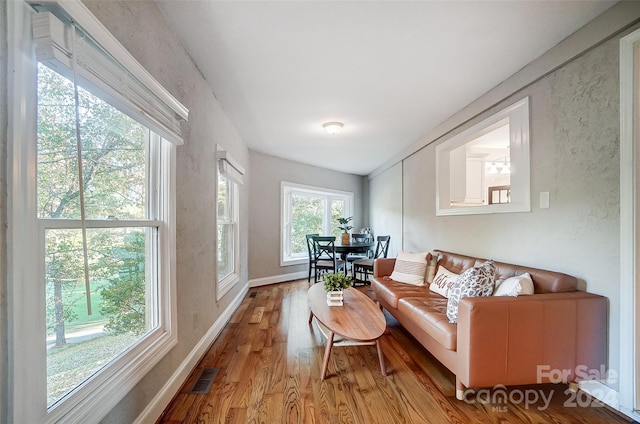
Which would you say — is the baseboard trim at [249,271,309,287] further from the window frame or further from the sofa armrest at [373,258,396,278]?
the sofa armrest at [373,258,396,278]

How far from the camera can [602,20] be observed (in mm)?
1599

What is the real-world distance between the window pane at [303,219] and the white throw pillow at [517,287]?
3.99 m

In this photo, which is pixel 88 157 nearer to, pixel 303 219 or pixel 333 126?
pixel 333 126

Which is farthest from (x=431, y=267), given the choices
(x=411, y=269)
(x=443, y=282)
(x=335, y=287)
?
(x=335, y=287)

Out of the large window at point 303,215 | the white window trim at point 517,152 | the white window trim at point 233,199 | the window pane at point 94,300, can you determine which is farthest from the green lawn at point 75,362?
the large window at point 303,215

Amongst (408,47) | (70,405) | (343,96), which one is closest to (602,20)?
(408,47)

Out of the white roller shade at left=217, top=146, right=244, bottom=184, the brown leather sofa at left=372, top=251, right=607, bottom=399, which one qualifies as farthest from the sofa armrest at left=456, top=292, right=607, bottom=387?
the white roller shade at left=217, top=146, right=244, bottom=184

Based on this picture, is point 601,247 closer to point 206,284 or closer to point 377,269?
point 377,269

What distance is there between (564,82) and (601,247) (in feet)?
3.91

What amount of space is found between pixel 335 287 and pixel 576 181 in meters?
2.00

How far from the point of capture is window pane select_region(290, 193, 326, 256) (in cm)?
538

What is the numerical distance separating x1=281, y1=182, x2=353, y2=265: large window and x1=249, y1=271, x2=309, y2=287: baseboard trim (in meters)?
0.25

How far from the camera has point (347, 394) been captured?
1.70 m

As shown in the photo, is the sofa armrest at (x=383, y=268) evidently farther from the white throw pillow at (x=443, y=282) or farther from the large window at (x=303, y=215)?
the large window at (x=303, y=215)
